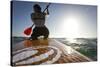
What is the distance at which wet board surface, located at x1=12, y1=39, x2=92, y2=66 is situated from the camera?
206cm

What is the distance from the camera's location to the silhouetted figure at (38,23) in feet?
6.95

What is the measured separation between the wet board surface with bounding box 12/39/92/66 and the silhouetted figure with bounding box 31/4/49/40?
82 millimetres

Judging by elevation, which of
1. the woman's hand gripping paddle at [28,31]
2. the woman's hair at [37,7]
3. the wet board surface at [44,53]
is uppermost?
the woman's hair at [37,7]

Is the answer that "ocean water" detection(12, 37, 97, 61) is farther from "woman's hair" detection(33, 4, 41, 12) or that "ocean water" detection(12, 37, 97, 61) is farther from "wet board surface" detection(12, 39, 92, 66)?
"woman's hair" detection(33, 4, 41, 12)

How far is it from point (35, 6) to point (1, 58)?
0.70 metres

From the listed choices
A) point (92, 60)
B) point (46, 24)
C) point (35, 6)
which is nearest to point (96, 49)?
point (92, 60)

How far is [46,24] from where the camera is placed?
2150 mm

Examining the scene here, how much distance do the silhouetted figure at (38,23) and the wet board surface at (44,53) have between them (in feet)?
0.27

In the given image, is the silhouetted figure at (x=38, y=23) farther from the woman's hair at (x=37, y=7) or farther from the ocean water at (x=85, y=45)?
the ocean water at (x=85, y=45)

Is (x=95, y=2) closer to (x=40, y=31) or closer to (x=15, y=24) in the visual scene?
(x=40, y=31)

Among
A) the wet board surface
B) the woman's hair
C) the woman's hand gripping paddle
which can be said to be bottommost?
the wet board surface

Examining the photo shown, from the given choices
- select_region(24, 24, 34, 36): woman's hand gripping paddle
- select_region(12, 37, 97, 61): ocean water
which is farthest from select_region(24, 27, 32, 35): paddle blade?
select_region(12, 37, 97, 61): ocean water

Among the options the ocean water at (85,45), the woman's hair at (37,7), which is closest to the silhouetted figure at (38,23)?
the woman's hair at (37,7)

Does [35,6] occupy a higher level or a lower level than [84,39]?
higher
